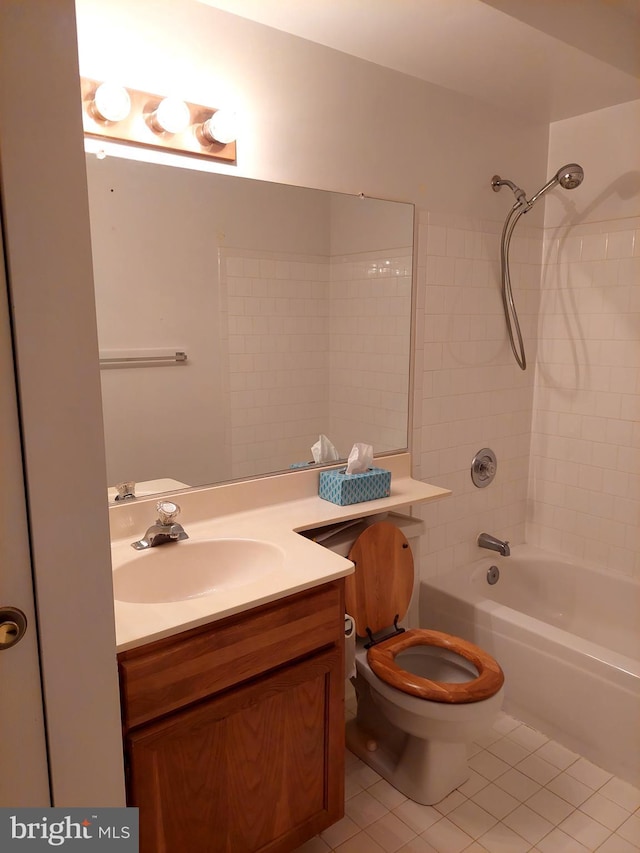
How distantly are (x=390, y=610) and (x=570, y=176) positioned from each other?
1.80 m

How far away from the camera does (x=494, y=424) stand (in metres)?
2.67

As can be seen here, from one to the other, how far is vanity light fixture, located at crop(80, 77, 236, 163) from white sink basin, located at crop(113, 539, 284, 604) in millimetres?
1093

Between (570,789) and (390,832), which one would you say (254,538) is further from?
(570,789)

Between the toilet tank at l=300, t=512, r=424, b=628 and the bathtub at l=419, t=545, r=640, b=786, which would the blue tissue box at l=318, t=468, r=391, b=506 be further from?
the bathtub at l=419, t=545, r=640, b=786

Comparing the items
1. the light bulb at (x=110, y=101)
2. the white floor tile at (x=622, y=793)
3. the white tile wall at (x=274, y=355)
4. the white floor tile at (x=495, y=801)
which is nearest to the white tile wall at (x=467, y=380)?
the white tile wall at (x=274, y=355)

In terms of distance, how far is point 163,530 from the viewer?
1.61 m

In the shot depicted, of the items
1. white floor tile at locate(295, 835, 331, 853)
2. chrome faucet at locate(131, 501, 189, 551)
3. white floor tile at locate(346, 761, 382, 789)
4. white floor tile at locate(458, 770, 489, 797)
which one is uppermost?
chrome faucet at locate(131, 501, 189, 551)

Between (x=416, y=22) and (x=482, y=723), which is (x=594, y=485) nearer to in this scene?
(x=482, y=723)

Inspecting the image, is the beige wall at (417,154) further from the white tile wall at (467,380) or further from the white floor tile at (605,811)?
the white floor tile at (605,811)

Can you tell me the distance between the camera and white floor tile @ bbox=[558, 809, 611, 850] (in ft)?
5.61

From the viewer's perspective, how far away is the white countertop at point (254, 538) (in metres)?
1.22

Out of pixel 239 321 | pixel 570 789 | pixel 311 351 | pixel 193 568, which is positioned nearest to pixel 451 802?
pixel 570 789

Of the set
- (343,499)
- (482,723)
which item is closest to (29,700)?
(343,499)

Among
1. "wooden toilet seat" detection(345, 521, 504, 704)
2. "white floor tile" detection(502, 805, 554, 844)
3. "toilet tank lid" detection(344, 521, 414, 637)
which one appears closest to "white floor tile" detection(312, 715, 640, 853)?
"white floor tile" detection(502, 805, 554, 844)
